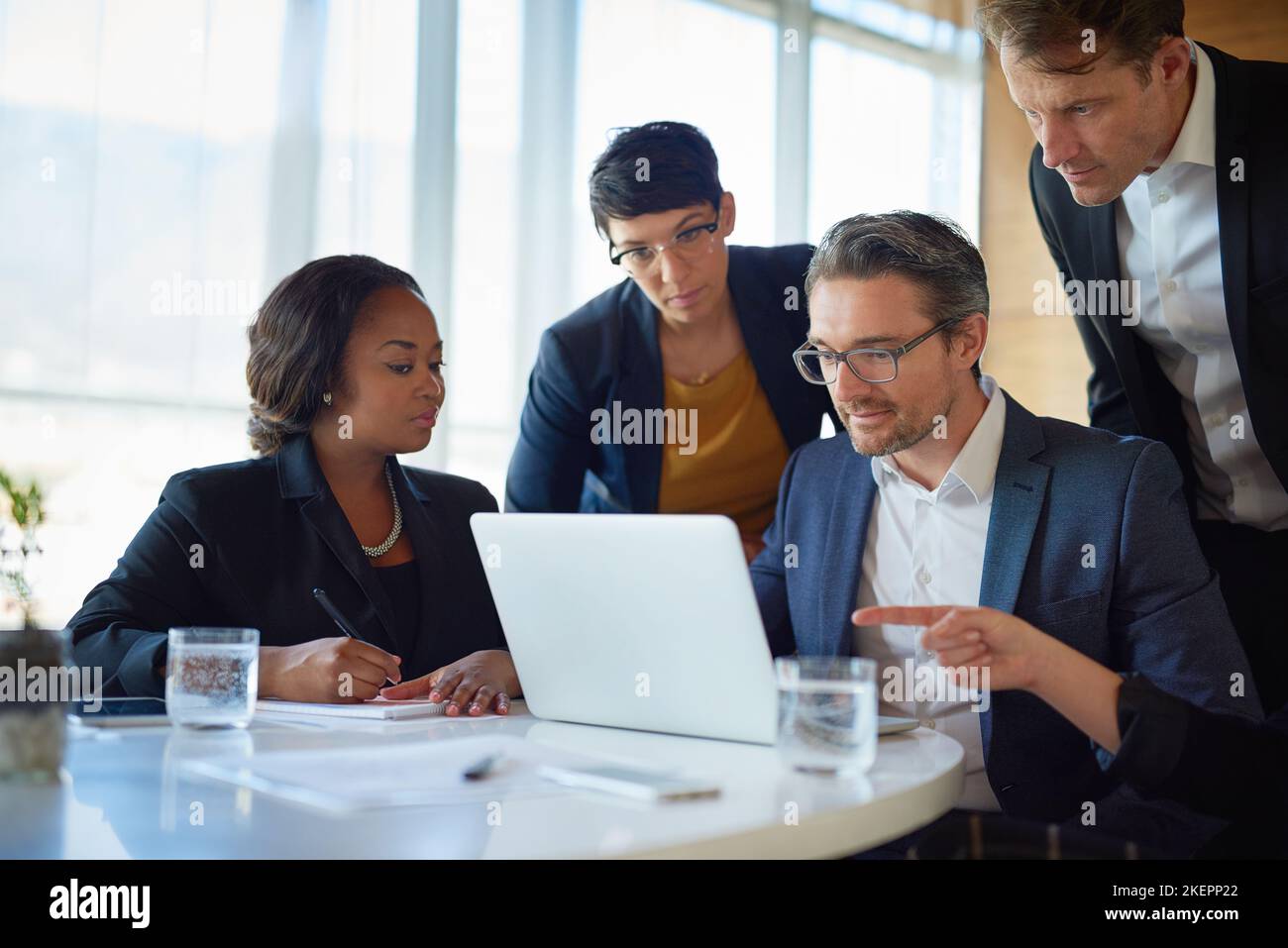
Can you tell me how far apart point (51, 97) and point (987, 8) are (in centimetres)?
239

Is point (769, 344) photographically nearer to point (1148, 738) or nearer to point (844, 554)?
point (844, 554)

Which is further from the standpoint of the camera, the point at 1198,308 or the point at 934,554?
the point at 1198,308

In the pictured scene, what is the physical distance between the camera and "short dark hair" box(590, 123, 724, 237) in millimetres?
2492

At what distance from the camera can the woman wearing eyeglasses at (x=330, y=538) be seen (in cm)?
170

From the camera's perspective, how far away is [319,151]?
3707 millimetres

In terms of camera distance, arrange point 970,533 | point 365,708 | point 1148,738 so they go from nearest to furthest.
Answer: point 1148,738
point 365,708
point 970,533

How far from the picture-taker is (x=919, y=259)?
1.89 meters

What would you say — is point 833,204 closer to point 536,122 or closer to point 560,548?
point 536,122

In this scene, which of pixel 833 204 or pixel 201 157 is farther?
pixel 833 204

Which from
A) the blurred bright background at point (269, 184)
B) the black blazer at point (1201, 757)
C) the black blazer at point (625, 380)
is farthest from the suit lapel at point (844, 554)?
the blurred bright background at point (269, 184)

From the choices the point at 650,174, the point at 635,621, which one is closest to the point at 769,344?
the point at 650,174

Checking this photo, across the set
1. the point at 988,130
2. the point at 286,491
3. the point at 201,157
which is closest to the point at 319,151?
the point at 201,157

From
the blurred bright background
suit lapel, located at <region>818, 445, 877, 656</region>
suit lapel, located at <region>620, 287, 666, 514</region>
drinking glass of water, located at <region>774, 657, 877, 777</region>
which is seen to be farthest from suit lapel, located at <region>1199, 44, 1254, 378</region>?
the blurred bright background

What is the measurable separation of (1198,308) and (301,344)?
1565 mm
